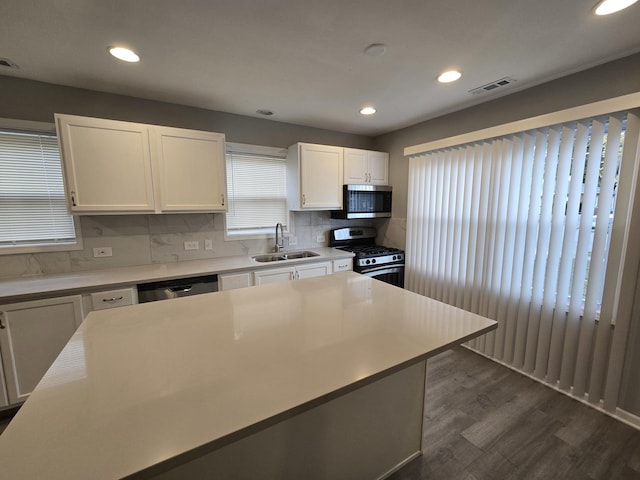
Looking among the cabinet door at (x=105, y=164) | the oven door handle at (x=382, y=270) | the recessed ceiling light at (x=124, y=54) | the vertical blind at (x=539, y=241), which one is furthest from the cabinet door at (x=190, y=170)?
the vertical blind at (x=539, y=241)

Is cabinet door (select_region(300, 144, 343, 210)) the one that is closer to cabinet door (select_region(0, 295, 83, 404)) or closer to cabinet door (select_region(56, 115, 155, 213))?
cabinet door (select_region(56, 115, 155, 213))

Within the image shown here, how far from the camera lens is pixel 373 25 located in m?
1.51

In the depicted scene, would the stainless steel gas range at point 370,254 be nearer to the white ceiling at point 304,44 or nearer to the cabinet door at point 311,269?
the cabinet door at point 311,269

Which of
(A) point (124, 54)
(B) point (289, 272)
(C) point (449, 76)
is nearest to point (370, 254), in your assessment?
(B) point (289, 272)

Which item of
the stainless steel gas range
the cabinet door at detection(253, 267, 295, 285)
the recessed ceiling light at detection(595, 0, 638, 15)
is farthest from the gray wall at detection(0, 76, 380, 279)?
the recessed ceiling light at detection(595, 0, 638, 15)

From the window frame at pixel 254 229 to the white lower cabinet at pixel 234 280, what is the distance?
0.66 metres

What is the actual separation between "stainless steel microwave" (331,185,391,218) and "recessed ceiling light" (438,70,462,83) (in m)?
1.50

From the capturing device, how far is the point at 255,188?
129 inches

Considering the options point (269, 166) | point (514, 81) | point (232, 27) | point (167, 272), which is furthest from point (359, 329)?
point (269, 166)

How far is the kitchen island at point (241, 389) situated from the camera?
0.64m

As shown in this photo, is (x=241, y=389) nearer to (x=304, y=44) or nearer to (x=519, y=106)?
(x=304, y=44)

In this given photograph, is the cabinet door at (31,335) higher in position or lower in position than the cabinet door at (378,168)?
lower

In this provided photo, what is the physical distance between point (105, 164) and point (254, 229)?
1518mm

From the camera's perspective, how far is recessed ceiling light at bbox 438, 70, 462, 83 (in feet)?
6.70
